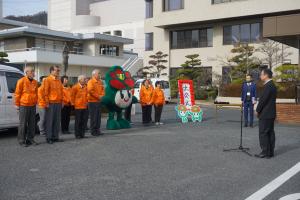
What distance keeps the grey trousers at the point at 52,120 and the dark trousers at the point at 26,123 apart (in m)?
0.42

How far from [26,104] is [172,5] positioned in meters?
31.2

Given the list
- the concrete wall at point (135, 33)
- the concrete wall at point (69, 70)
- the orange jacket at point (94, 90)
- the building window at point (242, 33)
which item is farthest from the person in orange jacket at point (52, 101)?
the concrete wall at point (135, 33)

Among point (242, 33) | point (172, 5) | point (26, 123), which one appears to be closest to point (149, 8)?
point (172, 5)

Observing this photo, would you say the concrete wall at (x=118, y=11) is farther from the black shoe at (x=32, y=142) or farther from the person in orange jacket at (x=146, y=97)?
A: the black shoe at (x=32, y=142)

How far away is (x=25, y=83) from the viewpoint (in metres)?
9.34

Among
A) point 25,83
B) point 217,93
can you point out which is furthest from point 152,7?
point 25,83

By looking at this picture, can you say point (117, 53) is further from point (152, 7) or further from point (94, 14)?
point (94, 14)

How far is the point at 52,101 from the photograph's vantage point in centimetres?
983

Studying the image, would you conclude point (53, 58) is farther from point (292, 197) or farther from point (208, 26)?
point (292, 197)

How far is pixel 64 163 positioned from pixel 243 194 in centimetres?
356

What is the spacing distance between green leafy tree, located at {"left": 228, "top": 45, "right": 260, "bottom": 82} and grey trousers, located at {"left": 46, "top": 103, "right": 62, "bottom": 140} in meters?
21.6

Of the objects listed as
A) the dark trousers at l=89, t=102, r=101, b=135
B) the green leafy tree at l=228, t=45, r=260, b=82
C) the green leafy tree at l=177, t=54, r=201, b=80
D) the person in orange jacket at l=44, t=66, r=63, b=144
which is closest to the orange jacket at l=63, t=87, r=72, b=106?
the dark trousers at l=89, t=102, r=101, b=135

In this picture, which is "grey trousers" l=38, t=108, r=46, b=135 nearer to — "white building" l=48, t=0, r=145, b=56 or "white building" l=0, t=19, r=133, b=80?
"white building" l=0, t=19, r=133, b=80

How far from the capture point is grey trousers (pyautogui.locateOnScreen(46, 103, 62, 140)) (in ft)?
32.1
